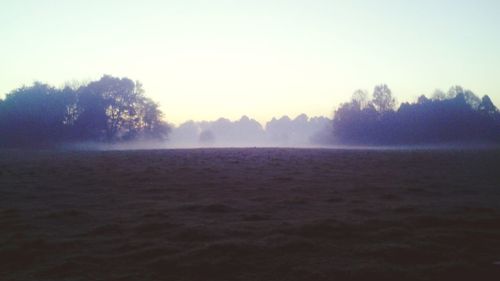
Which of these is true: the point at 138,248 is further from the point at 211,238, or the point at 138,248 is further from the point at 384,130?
the point at 384,130

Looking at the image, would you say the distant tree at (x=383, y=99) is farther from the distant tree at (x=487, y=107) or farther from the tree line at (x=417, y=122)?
the distant tree at (x=487, y=107)

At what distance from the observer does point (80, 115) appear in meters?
72.4

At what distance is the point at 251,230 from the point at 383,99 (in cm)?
9750

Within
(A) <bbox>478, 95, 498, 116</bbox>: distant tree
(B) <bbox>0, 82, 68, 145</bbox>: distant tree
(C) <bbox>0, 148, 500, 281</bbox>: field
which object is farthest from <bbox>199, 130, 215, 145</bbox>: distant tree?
(C) <bbox>0, 148, 500, 281</bbox>: field

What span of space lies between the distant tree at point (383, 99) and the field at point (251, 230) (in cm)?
8489

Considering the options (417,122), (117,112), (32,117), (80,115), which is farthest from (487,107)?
(32,117)

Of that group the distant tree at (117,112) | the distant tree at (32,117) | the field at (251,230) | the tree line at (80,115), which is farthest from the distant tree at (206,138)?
the field at (251,230)

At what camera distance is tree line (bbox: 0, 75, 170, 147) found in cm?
6725

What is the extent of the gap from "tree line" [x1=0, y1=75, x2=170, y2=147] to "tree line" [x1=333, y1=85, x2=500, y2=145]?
44490mm

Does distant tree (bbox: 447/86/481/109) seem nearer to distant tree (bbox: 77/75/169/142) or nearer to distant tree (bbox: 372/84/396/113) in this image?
distant tree (bbox: 372/84/396/113)

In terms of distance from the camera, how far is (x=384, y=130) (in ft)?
272

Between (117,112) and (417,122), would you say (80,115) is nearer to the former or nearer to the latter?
(117,112)

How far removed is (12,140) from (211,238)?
68.7 m

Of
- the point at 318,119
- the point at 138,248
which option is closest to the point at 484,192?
the point at 138,248
